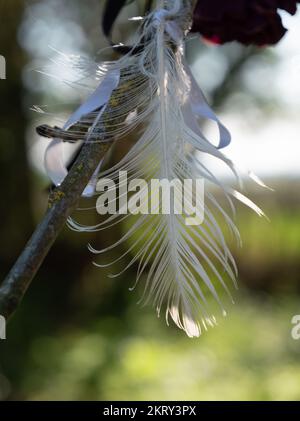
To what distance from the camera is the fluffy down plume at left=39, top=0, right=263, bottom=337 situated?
46cm

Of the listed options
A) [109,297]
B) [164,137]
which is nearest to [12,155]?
[109,297]

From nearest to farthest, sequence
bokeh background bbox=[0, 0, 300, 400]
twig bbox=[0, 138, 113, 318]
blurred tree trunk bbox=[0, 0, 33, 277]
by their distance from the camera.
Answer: twig bbox=[0, 138, 113, 318] → bokeh background bbox=[0, 0, 300, 400] → blurred tree trunk bbox=[0, 0, 33, 277]

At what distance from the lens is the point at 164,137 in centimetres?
48

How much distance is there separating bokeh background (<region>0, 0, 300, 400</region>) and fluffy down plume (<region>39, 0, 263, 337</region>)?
1.86m

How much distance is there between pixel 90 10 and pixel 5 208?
1328 millimetres

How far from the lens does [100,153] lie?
0.43 metres

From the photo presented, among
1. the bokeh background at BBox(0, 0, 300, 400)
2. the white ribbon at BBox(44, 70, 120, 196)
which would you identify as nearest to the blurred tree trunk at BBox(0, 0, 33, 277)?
the bokeh background at BBox(0, 0, 300, 400)

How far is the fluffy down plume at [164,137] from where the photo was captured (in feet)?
1.50

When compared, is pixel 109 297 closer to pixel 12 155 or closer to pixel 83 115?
pixel 12 155

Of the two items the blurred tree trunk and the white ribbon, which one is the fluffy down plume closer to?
the white ribbon

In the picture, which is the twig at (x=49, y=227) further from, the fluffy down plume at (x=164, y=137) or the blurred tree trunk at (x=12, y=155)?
the blurred tree trunk at (x=12, y=155)

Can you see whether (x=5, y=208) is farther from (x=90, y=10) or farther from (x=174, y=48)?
(x=174, y=48)

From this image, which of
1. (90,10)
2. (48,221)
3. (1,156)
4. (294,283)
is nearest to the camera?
(48,221)
